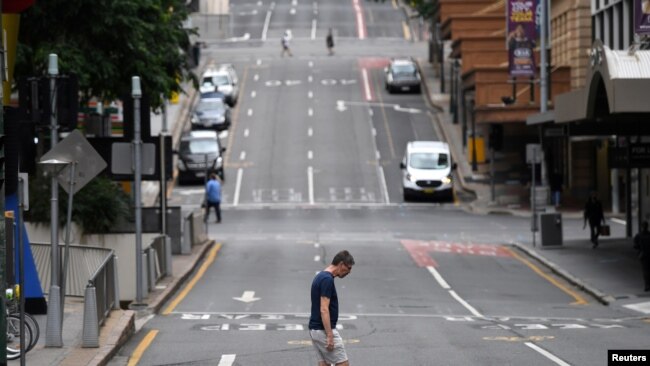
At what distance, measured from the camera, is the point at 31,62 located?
36438 mm

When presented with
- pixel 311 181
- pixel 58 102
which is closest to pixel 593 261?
pixel 58 102

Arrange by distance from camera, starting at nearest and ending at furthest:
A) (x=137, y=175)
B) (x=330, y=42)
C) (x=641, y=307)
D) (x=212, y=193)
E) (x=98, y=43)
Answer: (x=137, y=175) < (x=641, y=307) < (x=98, y=43) < (x=212, y=193) < (x=330, y=42)

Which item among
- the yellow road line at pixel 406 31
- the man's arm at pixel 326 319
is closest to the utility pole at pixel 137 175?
the man's arm at pixel 326 319

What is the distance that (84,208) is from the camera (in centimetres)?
2917

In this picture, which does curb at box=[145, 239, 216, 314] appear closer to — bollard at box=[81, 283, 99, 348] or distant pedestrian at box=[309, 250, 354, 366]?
bollard at box=[81, 283, 99, 348]

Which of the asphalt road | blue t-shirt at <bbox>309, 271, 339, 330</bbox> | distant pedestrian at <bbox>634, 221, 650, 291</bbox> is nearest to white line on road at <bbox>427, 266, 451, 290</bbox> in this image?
the asphalt road

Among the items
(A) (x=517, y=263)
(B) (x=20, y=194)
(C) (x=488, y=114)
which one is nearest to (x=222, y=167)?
(C) (x=488, y=114)

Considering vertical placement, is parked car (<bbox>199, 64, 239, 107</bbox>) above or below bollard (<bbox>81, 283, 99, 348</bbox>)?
above

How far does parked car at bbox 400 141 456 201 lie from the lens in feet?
182

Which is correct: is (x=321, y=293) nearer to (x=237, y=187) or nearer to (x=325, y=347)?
(x=325, y=347)

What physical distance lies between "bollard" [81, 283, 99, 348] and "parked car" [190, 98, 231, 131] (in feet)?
166

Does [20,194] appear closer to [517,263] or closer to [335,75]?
[517,263]

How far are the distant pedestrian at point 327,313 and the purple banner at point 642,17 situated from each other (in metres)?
18.9

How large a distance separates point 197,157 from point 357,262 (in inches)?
979
